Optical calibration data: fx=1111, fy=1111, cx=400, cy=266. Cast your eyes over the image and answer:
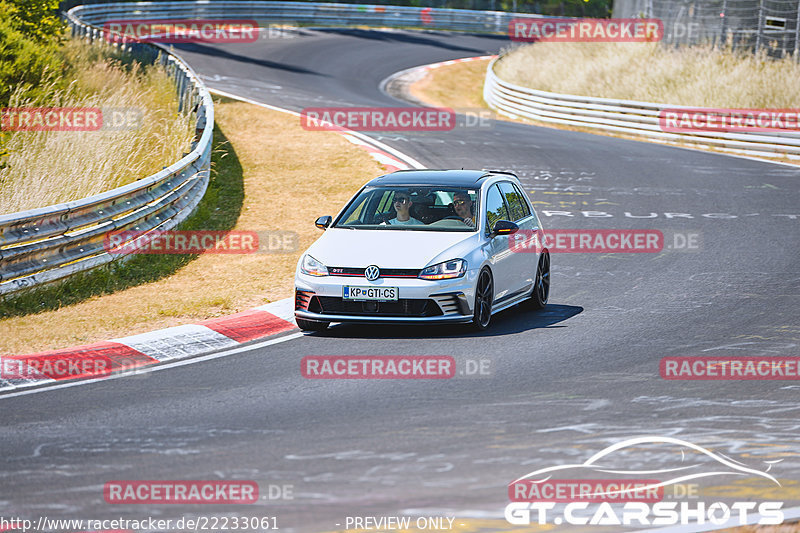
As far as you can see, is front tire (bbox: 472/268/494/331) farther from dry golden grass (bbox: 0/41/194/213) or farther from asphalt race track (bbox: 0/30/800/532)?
dry golden grass (bbox: 0/41/194/213)

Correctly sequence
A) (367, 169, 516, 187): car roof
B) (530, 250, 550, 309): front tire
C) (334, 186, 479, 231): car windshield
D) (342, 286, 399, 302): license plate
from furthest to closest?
(530, 250, 550, 309): front tire → (367, 169, 516, 187): car roof → (334, 186, 479, 231): car windshield → (342, 286, 399, 302): license plate

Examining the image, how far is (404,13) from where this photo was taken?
5697 cm

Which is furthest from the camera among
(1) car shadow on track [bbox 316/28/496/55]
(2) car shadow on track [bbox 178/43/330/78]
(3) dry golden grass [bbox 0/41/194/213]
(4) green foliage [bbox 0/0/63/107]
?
(1) car shadow on track [bbox 316/28/496/55]

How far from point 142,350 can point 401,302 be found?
2.40 meters

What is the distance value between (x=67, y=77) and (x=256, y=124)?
4263mm

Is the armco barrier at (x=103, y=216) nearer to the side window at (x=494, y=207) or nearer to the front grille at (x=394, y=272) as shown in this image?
the front grille at (x=394, y=272)

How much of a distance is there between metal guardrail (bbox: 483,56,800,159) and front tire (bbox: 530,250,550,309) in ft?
47.5

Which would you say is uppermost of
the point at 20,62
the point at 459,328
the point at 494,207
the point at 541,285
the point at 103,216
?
the point at 20,62

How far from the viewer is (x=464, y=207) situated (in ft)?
37.7

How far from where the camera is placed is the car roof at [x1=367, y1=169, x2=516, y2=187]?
11.8 meters

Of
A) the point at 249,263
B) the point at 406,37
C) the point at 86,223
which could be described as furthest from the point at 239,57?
the point at 86,223

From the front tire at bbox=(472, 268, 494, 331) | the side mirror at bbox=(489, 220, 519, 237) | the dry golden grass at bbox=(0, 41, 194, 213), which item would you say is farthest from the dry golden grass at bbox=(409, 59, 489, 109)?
the front tire at bbox=(472, 268, 494, 331)

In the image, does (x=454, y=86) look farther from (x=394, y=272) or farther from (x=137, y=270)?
(x=394, y=272)

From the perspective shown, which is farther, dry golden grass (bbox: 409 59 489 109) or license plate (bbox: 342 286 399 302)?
dry golden grass (bbox: 409 59 489 109)
